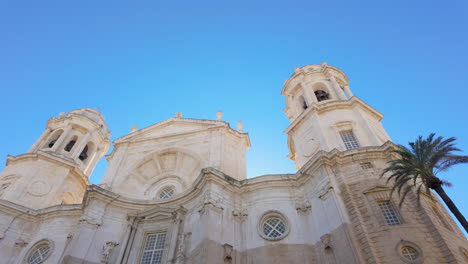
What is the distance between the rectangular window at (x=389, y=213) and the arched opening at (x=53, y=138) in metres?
32.3

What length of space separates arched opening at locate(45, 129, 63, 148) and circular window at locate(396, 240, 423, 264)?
33.5 meters

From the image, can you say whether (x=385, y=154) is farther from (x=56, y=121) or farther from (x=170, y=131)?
(x=56, y=121)

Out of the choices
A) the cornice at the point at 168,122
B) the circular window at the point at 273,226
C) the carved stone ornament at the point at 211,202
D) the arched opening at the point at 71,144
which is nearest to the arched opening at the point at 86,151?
the arched opening at the point at 71,144

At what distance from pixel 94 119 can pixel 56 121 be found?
4.04 meters

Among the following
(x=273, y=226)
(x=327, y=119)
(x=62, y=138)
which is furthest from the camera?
(x=62, y=138)

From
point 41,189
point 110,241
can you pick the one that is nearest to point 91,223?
point 110,241

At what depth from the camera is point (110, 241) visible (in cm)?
2136

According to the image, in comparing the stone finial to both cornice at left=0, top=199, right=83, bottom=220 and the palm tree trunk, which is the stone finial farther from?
the palm tree trunk

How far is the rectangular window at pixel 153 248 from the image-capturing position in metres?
20.6

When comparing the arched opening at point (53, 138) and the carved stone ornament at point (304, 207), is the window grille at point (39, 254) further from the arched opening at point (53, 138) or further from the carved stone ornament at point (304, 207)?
the carved stone ornament at point (304, 207)

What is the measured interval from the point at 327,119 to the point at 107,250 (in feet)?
59.5

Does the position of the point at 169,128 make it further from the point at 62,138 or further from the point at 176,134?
the point at 62,138

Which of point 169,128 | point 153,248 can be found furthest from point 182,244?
point 169,128

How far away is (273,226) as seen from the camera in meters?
20.1
